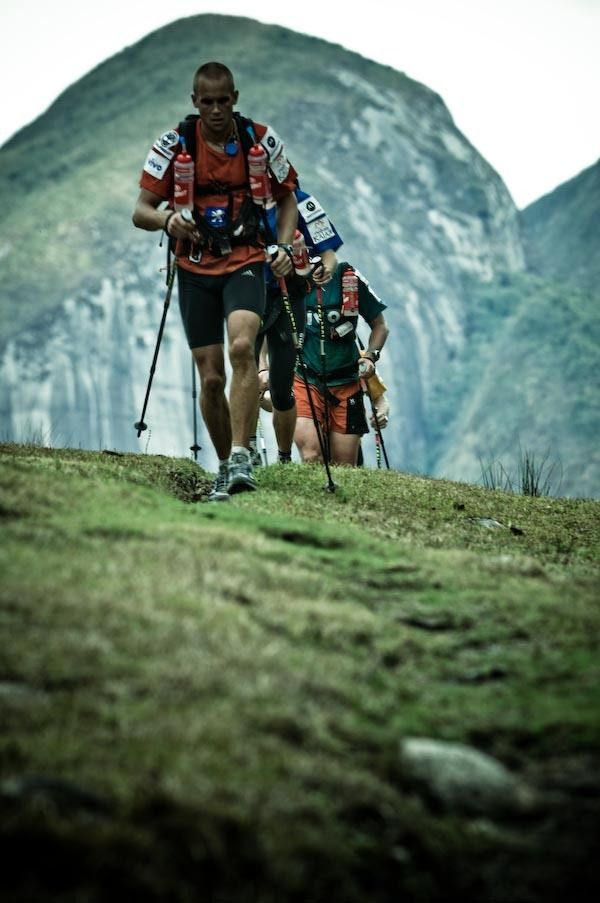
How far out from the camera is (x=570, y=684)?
613 cm

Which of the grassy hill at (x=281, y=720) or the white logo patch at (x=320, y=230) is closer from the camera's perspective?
the grassy hill at (x=281, y=720)

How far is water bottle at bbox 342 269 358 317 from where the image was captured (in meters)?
16.3

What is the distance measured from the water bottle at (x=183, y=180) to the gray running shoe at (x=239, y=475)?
7.21 ft

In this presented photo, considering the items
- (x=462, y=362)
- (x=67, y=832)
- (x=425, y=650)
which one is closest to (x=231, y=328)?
(x=425, y=650)

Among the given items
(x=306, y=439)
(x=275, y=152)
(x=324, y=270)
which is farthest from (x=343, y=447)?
(x=275, y=152)

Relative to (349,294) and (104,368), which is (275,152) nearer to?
(349,294)

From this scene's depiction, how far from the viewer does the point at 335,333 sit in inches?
642

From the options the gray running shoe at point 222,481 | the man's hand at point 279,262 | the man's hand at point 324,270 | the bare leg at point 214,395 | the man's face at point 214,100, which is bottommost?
the gray running shoe at point 222,481

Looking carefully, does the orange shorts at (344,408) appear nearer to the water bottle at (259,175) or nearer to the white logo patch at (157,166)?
the water bottle at (259,175)

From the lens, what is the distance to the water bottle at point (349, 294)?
16.3m

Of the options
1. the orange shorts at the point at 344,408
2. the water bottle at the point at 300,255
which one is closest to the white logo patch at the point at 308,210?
the water bottle at the point at 300,255

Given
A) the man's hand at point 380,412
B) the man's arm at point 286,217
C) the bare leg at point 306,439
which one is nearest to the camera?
the man's arm at point 286,217

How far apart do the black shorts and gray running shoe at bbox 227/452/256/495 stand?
41.1 inches

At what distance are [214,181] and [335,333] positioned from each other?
5.09 m
